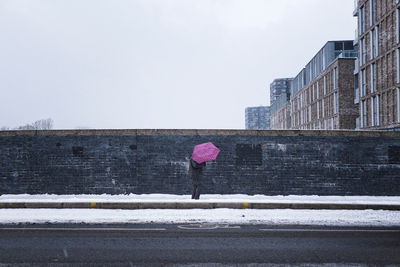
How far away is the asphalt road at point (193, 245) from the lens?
Result: 5.65 m

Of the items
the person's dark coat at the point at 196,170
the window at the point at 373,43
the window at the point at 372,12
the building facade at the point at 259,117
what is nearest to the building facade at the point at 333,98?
the window at the point at 373,43

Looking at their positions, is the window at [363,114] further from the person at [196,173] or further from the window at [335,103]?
the person at [196,173]

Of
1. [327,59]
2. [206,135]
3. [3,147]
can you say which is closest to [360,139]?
[206,135]

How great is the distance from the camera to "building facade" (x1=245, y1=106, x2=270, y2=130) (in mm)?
190375

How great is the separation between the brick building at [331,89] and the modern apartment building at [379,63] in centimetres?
856

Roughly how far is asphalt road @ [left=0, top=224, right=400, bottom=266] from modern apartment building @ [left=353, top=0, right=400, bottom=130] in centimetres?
2608

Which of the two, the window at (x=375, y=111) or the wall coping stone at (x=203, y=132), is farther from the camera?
the window at (x=375, y=111)

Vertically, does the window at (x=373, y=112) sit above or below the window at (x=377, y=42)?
below

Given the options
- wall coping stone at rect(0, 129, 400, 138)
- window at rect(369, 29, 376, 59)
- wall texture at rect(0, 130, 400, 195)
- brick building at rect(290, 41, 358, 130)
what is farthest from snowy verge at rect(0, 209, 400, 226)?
brick building at rect(290, 41, 358, 130)

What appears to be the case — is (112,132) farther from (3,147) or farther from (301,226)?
(301,226)

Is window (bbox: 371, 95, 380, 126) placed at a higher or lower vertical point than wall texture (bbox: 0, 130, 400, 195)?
higher

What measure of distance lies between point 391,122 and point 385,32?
320 inches

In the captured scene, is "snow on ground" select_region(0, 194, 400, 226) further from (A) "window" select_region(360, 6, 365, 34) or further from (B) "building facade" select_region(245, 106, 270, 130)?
(B) "building facade" select_region(245, 106, 270, 130)

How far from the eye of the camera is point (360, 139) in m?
13.9
